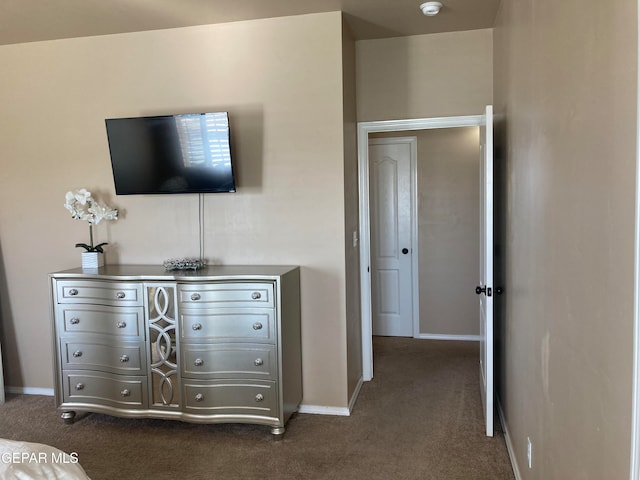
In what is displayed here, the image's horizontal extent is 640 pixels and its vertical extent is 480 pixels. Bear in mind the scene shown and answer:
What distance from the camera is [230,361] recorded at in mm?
3174

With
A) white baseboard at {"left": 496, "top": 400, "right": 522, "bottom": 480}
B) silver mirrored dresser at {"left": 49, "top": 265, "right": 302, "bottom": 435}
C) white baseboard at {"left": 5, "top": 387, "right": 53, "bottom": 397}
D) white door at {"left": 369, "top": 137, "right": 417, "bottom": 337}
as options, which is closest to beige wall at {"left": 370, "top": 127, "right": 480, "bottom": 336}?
white door at {"left": 369, "top": 137, "right": 417, "bottom": 337}

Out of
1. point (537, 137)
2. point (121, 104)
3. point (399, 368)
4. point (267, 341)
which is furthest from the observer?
point (399, 368)

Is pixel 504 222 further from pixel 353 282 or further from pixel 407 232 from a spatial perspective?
pixel 407 232

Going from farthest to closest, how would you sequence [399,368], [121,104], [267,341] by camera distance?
[399,368]
[121,104]
[267,341]

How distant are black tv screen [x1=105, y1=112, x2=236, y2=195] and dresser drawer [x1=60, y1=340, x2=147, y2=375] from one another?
42.1 inches

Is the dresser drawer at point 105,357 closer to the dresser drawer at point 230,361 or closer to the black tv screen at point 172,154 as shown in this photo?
the dresser drawer at point 230,361

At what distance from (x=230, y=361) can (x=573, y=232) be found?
7.44 feet

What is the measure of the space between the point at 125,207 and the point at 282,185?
1.24 metres

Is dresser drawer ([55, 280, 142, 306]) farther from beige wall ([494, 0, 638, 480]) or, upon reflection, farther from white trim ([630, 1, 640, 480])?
white trim ([630, 1, 640, 480])

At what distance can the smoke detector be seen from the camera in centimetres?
318

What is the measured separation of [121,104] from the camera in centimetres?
372

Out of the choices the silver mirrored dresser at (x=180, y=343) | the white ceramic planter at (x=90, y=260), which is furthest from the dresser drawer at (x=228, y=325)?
the white ceramic planter at (x=90, y=260)

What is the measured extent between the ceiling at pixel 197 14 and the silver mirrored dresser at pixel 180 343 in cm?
169

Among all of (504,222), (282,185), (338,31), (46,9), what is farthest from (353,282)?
(46,9)
